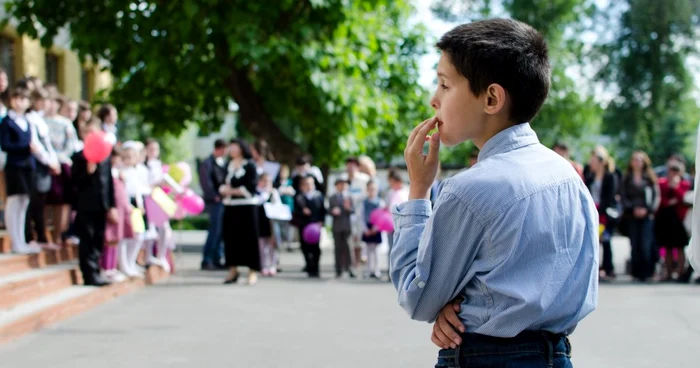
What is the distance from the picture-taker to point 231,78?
20.6 meters

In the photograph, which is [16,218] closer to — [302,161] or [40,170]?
[40,170]

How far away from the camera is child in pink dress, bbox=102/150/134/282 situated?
11547 mm

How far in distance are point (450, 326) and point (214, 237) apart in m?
13.6

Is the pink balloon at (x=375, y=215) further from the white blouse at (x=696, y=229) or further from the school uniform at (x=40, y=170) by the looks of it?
the white blouse at (x=696, y=229)

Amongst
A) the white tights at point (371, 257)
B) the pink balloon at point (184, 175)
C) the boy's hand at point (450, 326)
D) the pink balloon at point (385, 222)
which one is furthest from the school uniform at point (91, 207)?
the boy's hand at point (450, 326)

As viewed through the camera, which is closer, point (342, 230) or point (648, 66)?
point (342, 230)

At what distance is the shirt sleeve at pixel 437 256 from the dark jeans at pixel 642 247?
41.9ft

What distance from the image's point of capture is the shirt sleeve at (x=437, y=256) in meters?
2.33

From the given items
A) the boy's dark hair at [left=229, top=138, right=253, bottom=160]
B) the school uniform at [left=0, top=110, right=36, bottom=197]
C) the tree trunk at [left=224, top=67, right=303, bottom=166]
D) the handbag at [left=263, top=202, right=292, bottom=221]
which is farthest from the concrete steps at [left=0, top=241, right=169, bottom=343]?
the tree trunk at [left=224, top=67, right=303, bottom=166]

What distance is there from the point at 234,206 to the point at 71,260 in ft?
7.41

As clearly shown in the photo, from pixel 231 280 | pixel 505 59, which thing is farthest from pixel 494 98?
pixel 231 280

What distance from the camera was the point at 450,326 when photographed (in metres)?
2.42

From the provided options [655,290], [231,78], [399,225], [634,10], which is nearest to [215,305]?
[655,290]

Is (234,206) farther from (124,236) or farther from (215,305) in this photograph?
(215,305)
